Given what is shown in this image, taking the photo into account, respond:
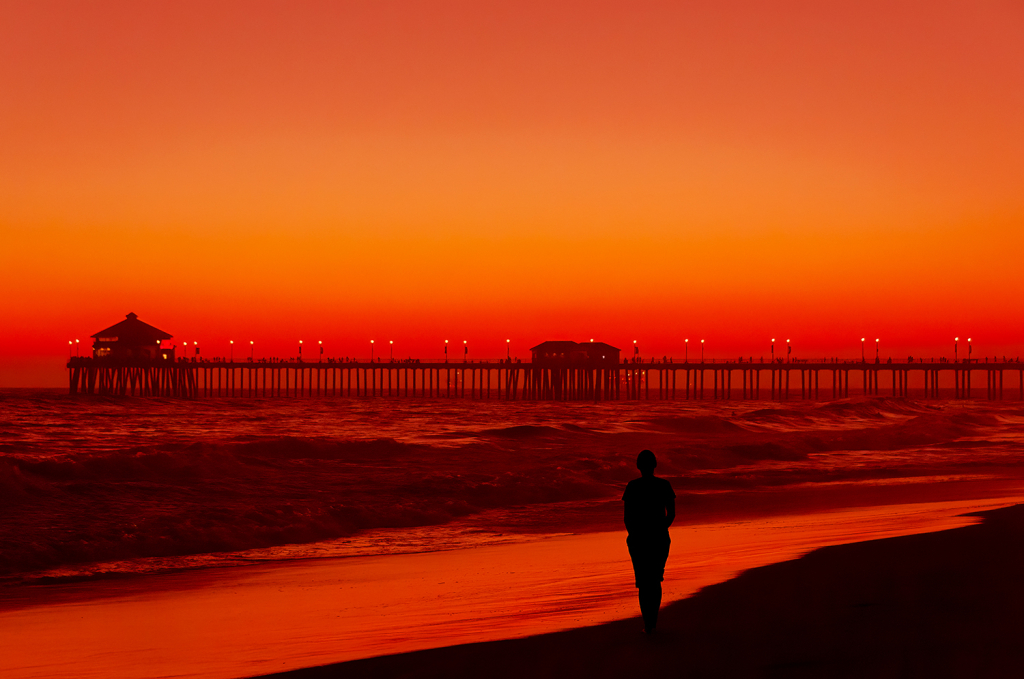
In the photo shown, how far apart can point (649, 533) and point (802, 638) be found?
100 cm

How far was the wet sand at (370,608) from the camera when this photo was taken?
19.0 feet

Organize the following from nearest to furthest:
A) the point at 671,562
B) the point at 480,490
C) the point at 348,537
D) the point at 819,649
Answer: the point at 819,649
the point at 671,562
the point at 348,537
the point at 480,490

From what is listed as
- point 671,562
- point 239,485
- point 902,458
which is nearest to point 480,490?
point 239,485

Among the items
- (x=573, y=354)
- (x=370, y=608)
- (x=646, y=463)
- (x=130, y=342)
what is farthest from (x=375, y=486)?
(x=130, y=342)

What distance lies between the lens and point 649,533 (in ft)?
18.4

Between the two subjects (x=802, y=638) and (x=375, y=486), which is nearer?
(x=802, y=638)

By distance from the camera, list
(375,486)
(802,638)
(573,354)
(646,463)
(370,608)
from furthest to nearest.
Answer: (573,354) → (375,486) → (370,608) → (646,463) → (802,638)

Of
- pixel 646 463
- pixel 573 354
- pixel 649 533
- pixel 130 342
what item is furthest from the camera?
pixel 573 354

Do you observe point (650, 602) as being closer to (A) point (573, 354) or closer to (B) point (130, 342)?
(A) point (573, 354)

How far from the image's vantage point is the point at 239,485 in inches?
688

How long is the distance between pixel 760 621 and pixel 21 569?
25.1ft

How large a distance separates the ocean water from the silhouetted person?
6005mm

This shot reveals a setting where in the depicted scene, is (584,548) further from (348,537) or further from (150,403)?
(150,403)

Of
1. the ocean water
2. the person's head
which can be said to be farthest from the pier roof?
the person's head
